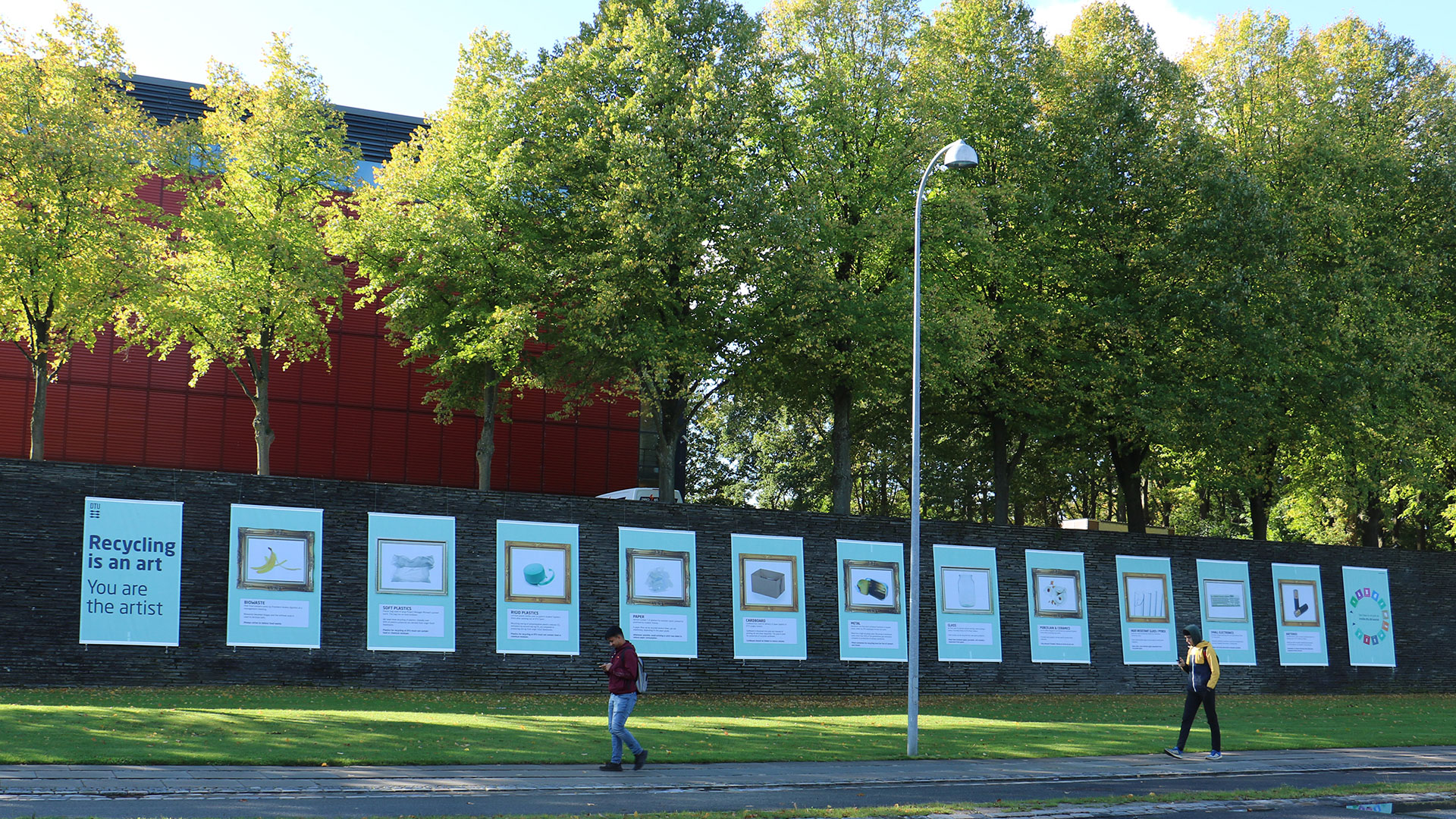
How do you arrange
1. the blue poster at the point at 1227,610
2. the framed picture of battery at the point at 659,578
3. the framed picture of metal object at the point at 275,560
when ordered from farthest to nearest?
the blue poster at the point at 1227,610 < the framed picture of battery at the point at 659,578 < the framed picture of metal object at the point at 275,560

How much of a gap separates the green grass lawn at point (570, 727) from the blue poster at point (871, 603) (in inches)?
49.3

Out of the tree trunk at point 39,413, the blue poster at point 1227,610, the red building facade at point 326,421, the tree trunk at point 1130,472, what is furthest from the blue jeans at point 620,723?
the red building facade at point 326,421

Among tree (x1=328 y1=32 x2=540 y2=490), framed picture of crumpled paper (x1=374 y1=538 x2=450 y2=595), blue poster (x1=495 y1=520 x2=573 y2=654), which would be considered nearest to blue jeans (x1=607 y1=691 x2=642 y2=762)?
blue poster (x1=495 y1=520 x2=573 y2=654)

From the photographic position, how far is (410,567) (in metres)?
24.5

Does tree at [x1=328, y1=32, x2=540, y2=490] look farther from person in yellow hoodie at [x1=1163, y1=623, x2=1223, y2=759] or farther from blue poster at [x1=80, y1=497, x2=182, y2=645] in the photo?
person in yellow hoodie at [x1=1163, y1=623, x2=1223, y2=759]

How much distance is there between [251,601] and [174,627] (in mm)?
1409

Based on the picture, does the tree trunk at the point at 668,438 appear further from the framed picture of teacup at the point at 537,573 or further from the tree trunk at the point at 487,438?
the framed picture of teacup at the point at 537,573

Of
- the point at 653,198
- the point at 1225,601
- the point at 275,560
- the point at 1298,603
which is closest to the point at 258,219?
the point at 653,198

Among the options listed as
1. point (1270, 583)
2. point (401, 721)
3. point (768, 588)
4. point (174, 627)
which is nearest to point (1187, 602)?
point (1270, 583)

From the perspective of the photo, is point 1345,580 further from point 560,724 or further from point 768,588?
point 560,724

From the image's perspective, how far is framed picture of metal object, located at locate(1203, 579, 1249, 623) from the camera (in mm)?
33500

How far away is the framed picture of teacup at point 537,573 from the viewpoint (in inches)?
999

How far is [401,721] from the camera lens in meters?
18.3

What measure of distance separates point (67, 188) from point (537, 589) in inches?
590
